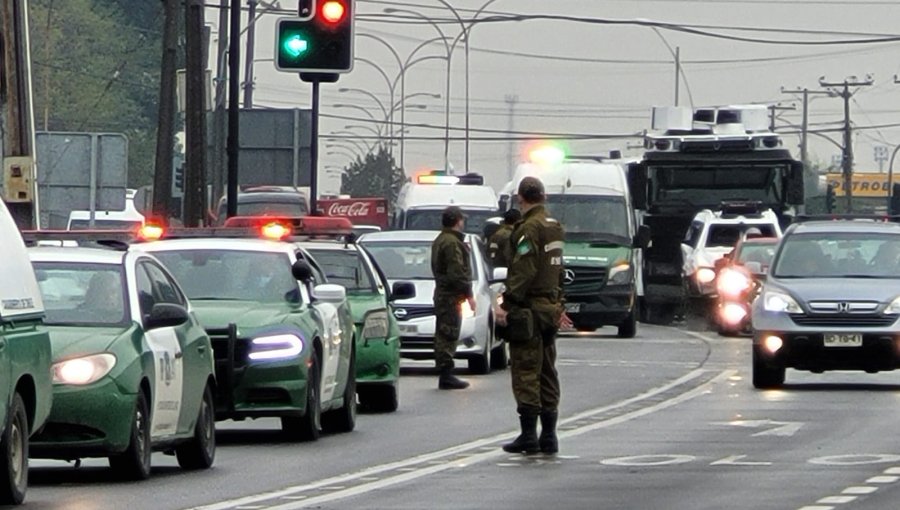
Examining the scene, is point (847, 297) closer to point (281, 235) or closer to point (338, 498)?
point (281, 235)

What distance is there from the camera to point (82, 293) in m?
16.4

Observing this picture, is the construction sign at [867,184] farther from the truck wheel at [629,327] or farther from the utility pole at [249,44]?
the truck wheel at [629,327]

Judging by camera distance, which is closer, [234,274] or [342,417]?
[234,274]

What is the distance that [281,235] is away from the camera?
22344 mm

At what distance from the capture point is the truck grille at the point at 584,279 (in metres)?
41.9

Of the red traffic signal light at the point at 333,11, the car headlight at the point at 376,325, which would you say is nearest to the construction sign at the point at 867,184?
the red traffic signal light at the point at 333,11

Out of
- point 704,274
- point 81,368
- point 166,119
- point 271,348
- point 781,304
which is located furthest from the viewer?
point 704,274

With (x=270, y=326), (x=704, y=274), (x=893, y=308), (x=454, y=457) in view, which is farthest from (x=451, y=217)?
(x=704, y=274)

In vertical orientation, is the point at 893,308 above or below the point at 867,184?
above

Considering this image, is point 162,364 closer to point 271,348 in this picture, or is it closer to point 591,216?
point 271,348

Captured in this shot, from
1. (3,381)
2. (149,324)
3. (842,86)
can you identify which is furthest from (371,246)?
(842,86)

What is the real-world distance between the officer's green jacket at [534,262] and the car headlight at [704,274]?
29.0m

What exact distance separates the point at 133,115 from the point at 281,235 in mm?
117047

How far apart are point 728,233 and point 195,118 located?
42.1ft
